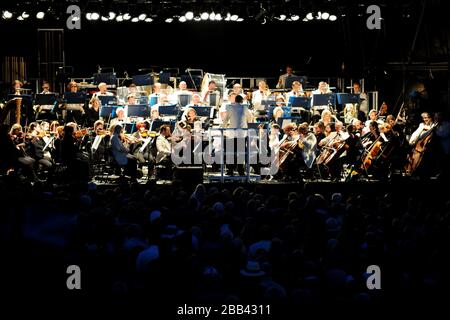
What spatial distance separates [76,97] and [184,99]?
2.44 m

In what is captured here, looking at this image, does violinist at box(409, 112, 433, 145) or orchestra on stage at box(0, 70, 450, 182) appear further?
violinist at box(409, 112, 433, 145)

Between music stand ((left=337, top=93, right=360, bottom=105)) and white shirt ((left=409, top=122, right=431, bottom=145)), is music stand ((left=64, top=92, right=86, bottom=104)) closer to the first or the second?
music stand ((left=337, top=93, right=360, bottom=105))

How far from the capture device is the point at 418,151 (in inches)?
651

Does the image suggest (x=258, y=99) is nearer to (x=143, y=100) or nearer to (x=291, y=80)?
(x=291, y=80)

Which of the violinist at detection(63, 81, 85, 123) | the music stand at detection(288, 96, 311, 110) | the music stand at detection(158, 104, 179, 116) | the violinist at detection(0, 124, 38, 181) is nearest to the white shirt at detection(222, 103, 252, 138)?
the music stand at detection(158, 104, 179, 116)

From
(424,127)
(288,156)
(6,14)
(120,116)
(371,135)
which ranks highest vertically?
(6,14)

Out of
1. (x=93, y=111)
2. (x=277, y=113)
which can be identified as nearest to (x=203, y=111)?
(x=277, y=113)

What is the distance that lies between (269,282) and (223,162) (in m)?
8.63

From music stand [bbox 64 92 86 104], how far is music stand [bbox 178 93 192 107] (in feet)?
7.12

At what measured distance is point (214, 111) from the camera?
19.5m

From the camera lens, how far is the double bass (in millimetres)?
16438
